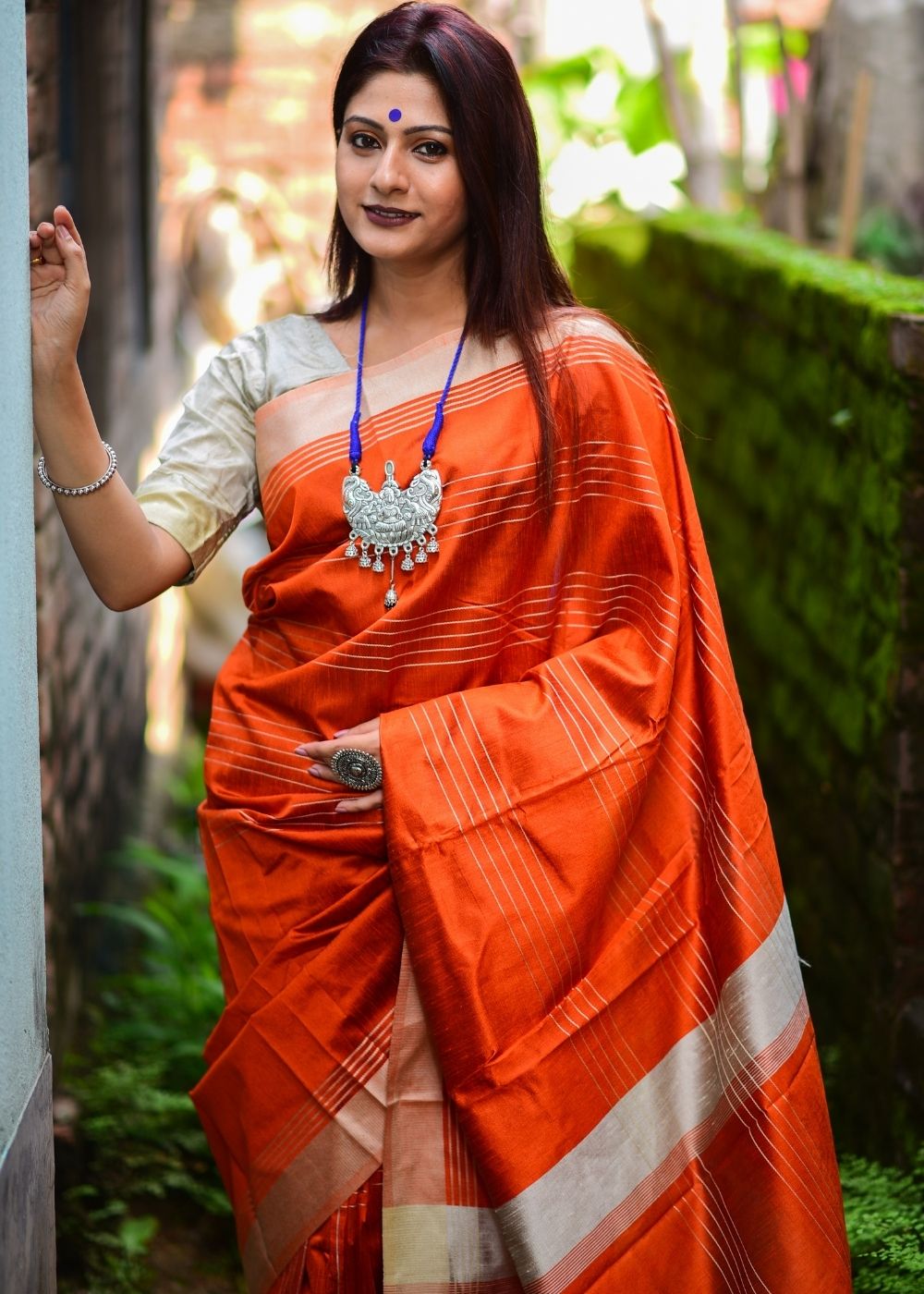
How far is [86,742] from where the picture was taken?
13.4 ft

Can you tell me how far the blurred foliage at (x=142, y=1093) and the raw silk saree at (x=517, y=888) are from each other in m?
0.71

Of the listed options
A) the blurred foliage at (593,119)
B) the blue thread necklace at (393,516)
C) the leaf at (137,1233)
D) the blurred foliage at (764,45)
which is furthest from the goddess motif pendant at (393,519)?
the blurred foliage at (764,45)

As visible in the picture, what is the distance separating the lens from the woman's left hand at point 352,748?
7.70 feet

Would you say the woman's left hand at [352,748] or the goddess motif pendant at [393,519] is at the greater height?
the goddess motif pendant at [393,519]

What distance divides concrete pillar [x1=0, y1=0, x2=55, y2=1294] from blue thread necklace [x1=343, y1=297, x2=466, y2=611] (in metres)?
0.53

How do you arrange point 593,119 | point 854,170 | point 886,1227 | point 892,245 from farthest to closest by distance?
1. point 593,119
2. point 892,245
3. point 854,170
4. point 886,1227

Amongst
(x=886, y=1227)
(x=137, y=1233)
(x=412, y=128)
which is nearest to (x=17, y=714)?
(x=412, y=128)

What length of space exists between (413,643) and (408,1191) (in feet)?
2.65

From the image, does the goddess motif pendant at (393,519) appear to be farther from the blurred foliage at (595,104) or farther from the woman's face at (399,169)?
the blurred foliage at (595,104)

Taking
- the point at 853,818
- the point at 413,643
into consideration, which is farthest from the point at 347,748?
the point at 853,818

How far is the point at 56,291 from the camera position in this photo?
2084mm

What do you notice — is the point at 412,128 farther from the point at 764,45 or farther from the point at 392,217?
the point at 764,45

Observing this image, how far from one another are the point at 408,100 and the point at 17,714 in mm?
1084

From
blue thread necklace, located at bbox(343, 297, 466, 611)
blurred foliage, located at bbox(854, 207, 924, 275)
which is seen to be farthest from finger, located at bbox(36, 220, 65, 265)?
blurred foliage, located at bbox(854, 207, 924, 275)
